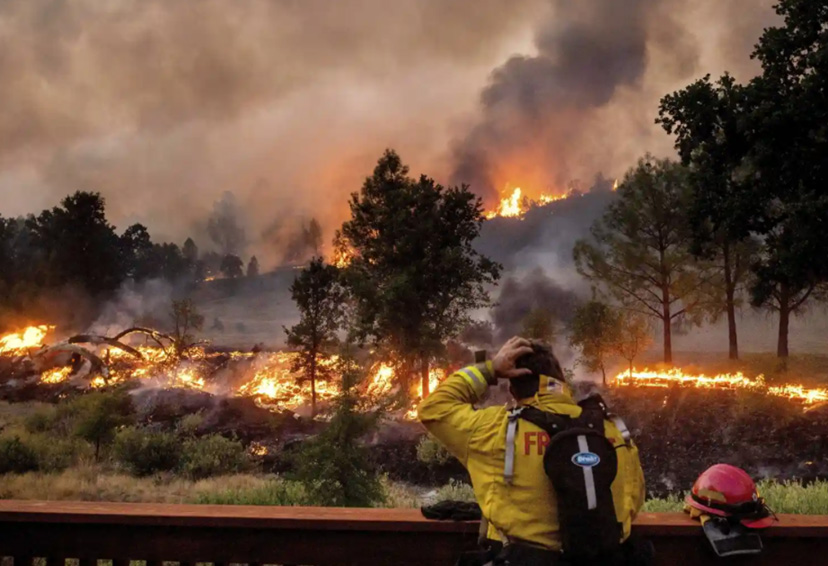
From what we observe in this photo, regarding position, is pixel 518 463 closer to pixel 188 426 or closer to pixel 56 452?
pixel 56 452

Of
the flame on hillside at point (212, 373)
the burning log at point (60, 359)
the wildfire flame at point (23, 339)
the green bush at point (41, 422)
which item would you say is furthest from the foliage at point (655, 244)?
the wildfire flame at point (23, 339)

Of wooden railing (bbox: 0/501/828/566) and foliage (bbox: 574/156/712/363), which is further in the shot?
foliage (bbox: 574/156/712/363)

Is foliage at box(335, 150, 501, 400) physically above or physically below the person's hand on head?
above

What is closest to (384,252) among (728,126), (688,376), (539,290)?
(688,376)

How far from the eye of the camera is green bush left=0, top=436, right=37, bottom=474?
48.7 feet

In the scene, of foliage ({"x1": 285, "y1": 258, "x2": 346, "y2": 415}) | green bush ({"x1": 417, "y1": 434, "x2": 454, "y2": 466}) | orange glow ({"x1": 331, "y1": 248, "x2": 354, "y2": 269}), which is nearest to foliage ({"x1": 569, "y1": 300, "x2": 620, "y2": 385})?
foliage ({"x1": 285, "y1": 258, "x2": 346, "y2": 415})

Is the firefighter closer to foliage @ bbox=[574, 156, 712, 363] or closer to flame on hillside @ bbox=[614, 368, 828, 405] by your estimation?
flame on hillside @ bbox=[614, 368, 828, 405]

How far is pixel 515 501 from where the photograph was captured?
252 centimetres

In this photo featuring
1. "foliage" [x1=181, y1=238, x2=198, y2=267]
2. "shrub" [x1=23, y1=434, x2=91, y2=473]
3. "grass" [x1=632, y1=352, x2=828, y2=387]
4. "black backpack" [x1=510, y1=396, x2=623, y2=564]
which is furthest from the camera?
"foliage" [x1=181, y1=238, x2=198, y2=267]

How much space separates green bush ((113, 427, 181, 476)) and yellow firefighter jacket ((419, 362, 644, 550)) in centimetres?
1562

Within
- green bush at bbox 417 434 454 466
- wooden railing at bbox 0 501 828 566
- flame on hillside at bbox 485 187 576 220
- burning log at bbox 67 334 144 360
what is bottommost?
green bush at bbox 417 434 454 466

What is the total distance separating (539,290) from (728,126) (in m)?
56.4

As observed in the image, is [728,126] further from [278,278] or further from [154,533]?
[278,278]

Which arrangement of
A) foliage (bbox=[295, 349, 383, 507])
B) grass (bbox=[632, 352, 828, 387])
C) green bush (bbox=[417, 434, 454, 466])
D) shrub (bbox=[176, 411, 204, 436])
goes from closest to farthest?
1. foliage (bbox=[295, 349, 383, 507])
2. green bush (bbox=[417, 434, 454, 466])
3. shrub (bbox=[176, 411, 204, 436])
4. grass (bbox=[632, 352, 828, 387])
